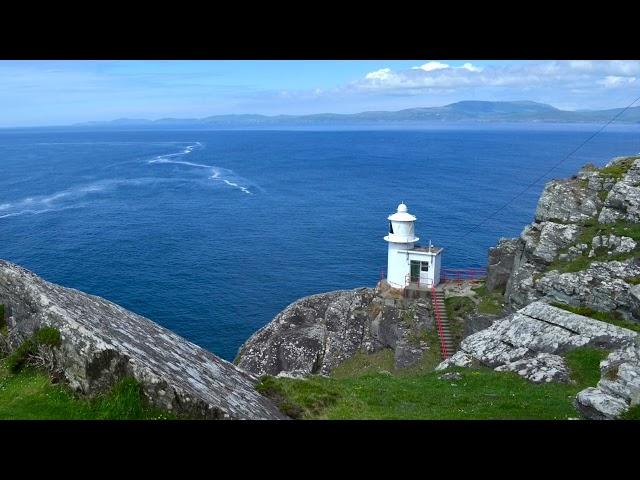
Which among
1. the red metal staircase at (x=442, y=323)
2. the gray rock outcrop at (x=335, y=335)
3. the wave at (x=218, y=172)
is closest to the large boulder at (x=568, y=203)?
the red metal staircase at (x=442, y=323)

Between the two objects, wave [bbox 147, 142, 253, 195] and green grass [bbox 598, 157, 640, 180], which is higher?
green grass [bbox 598, 157, 640, 180]

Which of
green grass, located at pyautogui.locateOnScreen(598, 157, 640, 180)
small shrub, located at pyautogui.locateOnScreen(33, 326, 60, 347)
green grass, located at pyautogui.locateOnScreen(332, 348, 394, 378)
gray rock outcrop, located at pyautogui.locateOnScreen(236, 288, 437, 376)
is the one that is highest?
green grass, located at pyautogui.locateOnScreen(598, 157, 640, 180)

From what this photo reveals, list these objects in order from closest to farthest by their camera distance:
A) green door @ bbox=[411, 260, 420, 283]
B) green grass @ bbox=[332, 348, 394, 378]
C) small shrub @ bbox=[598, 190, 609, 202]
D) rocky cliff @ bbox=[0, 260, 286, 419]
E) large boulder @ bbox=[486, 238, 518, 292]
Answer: rocky cliff @ bbox=[0, 260, 286, 419], small shrub @ bbox=[598, 190, 609, 202], green grass @ bbox=[332, 348, 394, 378], large boulder @ bbox=[486, 238, 518, 292], green door @ bbox=[411, 260, 420, 283]

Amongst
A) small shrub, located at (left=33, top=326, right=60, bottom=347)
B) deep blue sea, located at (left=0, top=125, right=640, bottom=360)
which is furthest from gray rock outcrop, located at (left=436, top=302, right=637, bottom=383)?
deep blue sea, located at (left=0, top=125, right=640, bottom=360)

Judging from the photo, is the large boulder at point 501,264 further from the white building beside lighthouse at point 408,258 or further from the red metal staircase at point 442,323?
the white building beside lighthouse at point 408,258

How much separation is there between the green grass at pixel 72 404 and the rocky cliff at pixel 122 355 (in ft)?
0.52

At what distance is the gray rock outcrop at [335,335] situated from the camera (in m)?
39.2

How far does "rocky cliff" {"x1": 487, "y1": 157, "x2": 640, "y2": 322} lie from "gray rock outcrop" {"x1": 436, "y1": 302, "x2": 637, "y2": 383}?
12.6ft

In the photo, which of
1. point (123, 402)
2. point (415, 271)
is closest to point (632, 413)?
point (123, 402)

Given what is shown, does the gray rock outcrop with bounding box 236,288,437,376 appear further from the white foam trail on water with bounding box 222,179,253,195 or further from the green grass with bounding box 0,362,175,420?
the white foam trail on water with bounding box 222,179,253,195

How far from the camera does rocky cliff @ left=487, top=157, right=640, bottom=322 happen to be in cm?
2816

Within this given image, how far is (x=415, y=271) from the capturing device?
144 ft
